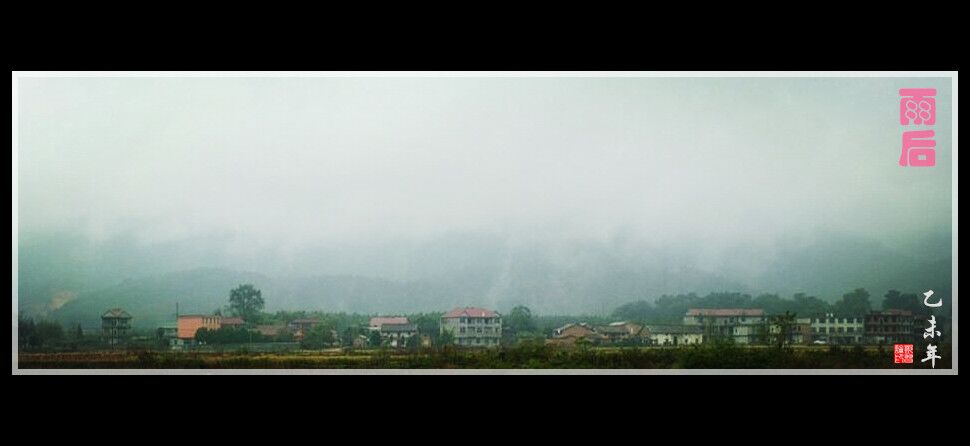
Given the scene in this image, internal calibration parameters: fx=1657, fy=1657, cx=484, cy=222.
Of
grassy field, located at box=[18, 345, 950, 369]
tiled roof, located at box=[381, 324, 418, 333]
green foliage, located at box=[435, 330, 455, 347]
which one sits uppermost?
tiled roof, located at box=[381, 324, 418, 333]

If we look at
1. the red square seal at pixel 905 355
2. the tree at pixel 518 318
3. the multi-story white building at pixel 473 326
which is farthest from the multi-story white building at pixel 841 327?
the multi-story white building at pixel 473 326

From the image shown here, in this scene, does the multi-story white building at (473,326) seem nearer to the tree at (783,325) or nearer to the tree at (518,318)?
the tree at (518,318)

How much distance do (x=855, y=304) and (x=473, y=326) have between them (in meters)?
2.42

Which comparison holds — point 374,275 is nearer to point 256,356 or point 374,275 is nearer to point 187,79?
point 256,356

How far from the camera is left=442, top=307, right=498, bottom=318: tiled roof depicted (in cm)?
1041

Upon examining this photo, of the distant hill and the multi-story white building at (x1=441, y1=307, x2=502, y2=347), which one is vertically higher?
the distant hill

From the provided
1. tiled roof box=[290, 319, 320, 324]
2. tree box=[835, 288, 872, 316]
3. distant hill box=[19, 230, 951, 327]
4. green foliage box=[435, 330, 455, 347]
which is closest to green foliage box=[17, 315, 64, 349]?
distant hill box=[19, 230, 951, 327]

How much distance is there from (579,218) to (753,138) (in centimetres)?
120

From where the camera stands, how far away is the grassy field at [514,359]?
34.1 ft

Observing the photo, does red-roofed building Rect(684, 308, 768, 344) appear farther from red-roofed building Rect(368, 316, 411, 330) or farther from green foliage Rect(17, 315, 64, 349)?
green foliage Rect(17, 315, 64, 349)

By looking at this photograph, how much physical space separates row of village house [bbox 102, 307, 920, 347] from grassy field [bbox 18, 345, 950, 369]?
6 centimetres

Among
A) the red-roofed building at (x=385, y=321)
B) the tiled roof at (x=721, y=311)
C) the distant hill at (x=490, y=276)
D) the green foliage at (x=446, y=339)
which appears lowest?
the green foliage at (x=446, y=339)

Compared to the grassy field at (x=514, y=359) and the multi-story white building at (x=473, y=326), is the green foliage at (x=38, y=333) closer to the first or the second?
the grassy field at (x=514, y=359)

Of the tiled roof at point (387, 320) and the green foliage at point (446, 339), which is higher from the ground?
the tiled roof at point (387, 320)
